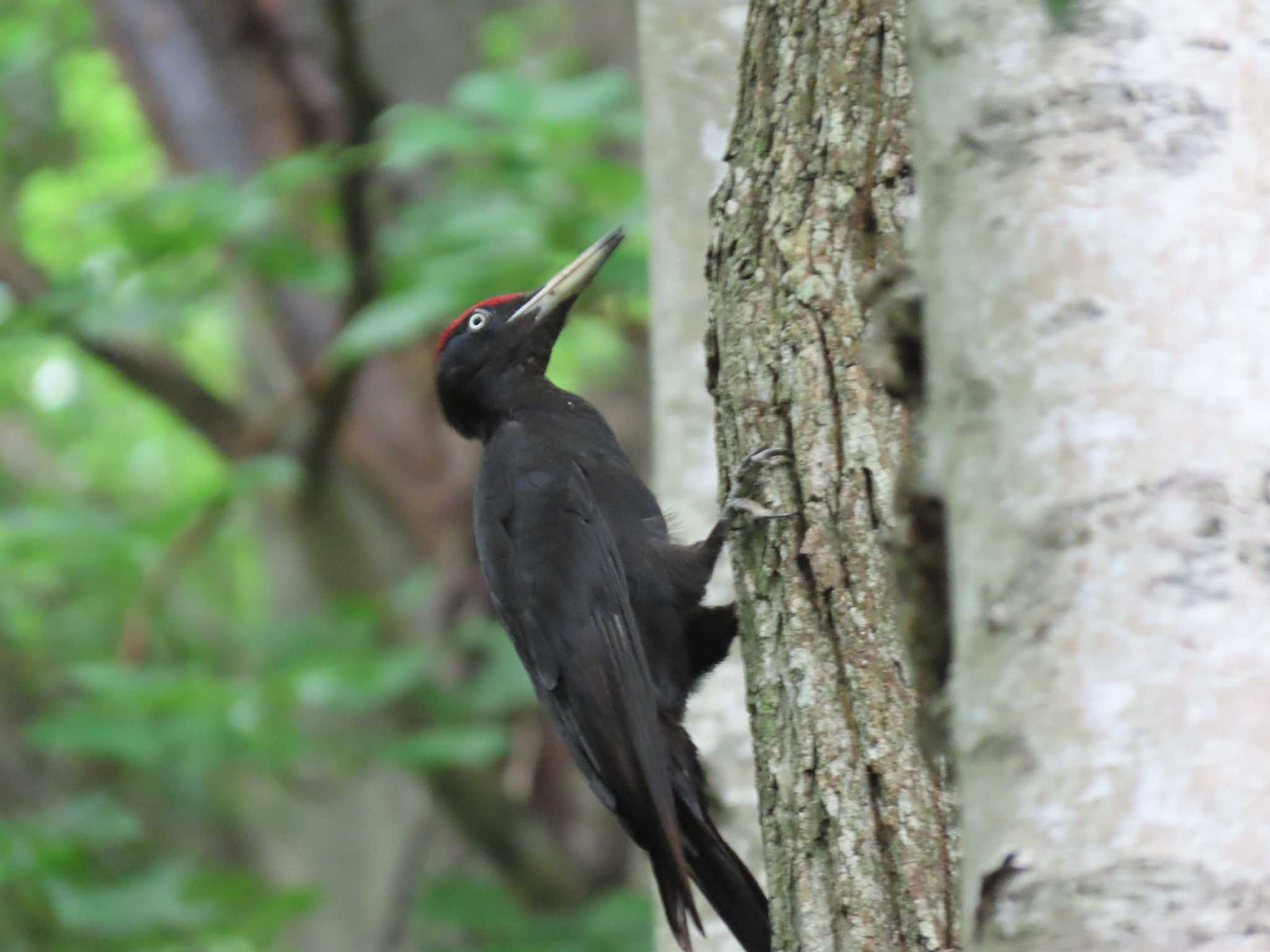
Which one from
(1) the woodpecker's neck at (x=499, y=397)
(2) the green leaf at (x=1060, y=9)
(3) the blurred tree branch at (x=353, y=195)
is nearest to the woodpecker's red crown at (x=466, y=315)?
(1) the woodpecker's neck at (x=499, y=397)

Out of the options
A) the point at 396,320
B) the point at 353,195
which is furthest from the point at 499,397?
the point at 353,195

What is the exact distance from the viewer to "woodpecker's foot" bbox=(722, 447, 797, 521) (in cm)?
190

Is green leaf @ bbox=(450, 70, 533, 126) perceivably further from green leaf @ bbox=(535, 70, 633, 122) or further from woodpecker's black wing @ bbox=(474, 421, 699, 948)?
woodpecker's black wing @ bbox=(474, 421, 699, 948)

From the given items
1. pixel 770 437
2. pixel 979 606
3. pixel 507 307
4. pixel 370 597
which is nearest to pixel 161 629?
pixel 370 597

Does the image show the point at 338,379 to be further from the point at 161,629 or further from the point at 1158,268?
the point at 1158,268

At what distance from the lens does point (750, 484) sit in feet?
6.45

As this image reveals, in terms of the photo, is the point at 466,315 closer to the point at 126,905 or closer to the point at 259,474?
the point at 259,474

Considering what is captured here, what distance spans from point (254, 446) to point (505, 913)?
188 cm

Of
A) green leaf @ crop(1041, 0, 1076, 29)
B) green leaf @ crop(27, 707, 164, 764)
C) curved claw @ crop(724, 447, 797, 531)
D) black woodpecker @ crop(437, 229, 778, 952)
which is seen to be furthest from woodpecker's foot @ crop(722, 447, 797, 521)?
green leaf @ crop(27, 707, 164, 764)

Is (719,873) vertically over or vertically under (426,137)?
under

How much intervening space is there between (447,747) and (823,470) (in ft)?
8.43

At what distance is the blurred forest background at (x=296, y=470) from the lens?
4035mm

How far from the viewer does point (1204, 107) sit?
945 millimetres

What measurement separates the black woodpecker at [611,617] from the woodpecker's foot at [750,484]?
509 mm
